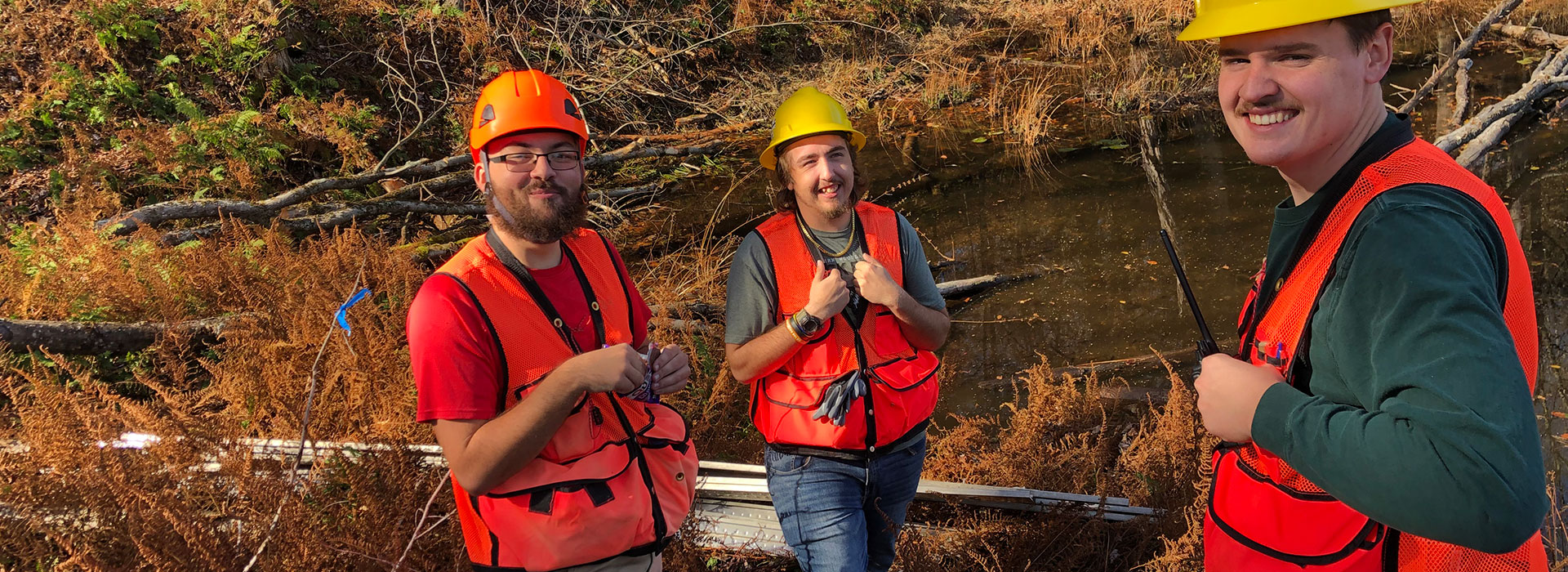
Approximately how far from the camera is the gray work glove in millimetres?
2732

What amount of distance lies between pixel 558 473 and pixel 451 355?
403mm

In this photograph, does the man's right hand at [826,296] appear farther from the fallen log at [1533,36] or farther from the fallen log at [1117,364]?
the fallen log at [1533,36]

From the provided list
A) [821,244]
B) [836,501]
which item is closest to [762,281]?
[821,244]

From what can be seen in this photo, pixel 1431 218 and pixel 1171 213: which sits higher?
pixel 1431 218

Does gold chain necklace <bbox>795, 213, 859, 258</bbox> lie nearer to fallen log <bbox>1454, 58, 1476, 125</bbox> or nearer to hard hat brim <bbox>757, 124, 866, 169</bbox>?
hard hat brim <bbox>757, 124, 866, 169</bbox>

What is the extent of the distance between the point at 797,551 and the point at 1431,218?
2166 millimetres

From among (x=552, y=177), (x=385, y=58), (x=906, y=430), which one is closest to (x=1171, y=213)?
(x=906, y=430)

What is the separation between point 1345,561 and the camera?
1.48 meters

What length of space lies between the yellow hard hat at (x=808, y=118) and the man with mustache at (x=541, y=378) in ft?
2.61

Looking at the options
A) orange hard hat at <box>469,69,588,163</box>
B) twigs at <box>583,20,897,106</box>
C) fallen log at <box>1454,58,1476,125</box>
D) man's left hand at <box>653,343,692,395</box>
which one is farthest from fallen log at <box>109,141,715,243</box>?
fallen log at <box>1454,58,1476,125</box>

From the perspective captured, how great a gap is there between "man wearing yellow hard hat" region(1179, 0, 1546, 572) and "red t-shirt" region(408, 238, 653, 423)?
1.65m

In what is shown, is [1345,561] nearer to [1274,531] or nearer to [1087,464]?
[1274,531]

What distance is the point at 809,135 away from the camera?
300 cm

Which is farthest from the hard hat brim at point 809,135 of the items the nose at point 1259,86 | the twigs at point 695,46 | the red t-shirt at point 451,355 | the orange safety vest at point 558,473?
the twigs at point 695,46
